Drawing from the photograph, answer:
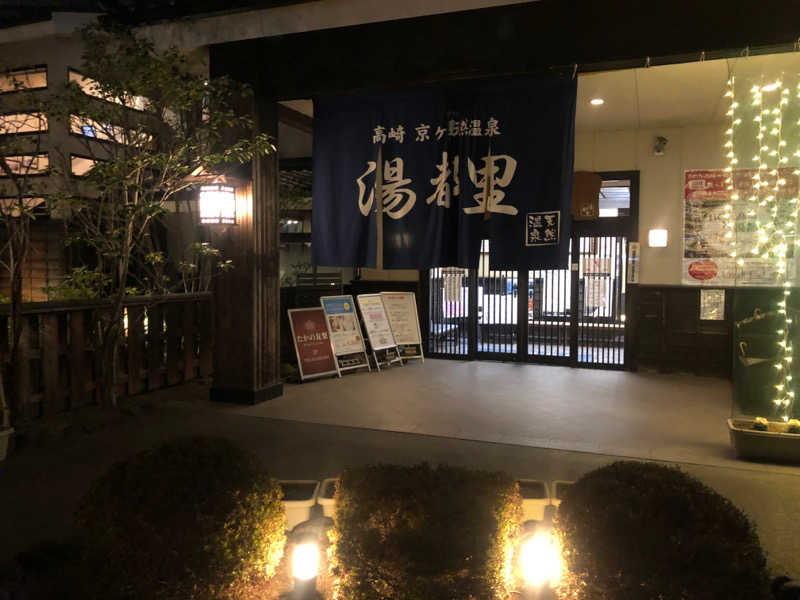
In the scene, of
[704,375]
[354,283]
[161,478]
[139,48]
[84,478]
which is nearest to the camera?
[161,478]

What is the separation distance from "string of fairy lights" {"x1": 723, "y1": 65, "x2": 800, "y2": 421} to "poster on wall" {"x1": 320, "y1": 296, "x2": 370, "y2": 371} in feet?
19.6

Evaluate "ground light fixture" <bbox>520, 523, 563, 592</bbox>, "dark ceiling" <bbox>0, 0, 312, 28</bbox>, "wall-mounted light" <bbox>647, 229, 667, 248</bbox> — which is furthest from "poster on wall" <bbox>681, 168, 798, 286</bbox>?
"ground light fixture" <bbox>520, 523, 563, 592</bbox>

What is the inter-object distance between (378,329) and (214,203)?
13.9 ft

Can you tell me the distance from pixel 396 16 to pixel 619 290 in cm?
625

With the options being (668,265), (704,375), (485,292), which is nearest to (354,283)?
(485,292)

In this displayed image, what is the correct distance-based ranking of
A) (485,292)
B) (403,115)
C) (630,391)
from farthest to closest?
(485,292) → (630,391) → (403,115)

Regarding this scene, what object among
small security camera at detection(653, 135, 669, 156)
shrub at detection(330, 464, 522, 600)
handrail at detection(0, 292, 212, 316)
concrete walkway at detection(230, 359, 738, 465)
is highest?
small security camera at detection(653, 135, 669, 156)

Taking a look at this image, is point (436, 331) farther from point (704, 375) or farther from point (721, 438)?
point (721, 438)

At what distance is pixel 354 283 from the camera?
1180cm

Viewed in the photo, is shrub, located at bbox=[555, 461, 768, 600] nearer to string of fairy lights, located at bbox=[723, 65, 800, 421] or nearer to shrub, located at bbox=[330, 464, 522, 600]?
shrub, located at bbox=[330, 464, 522, 600]

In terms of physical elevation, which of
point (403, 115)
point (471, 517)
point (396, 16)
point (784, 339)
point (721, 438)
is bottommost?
point (721, 438)

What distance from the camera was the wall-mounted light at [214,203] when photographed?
6.83m

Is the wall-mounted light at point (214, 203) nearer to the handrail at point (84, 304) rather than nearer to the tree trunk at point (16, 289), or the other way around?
the handrail at point (84, 304)

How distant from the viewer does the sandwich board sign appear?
1005 centimetres
